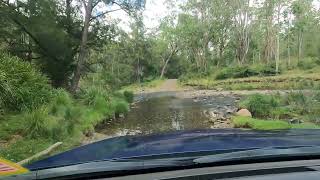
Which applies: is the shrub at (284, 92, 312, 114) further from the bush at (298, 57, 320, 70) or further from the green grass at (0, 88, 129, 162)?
the bush at (298, 57, 320, 70)

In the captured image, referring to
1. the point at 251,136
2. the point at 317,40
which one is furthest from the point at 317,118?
the point at 317,40

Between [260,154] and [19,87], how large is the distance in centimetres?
982

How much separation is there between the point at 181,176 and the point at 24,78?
10768 millimetres

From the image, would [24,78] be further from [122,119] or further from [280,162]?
[280,162]

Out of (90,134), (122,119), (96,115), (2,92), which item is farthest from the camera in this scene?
(122,119)

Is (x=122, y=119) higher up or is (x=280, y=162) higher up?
(x=280, y=162)

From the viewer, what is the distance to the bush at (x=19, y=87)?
31.3ft

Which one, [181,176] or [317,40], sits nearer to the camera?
[181,176]

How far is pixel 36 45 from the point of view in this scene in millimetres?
18391

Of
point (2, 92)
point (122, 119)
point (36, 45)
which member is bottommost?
point (122, 119)

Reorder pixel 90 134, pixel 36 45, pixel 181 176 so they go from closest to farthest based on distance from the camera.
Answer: pixel 181 176
pixel 90 134
pixel 36 45

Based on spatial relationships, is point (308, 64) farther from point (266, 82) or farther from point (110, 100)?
point (110, 100)

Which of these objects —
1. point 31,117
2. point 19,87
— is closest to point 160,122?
point 19,87

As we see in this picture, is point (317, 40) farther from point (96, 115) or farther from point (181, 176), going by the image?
point (181, 176)
